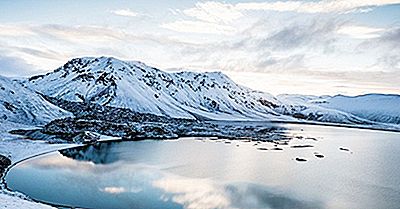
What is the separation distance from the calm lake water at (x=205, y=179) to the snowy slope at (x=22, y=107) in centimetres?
5065

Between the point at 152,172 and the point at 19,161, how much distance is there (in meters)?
27.0

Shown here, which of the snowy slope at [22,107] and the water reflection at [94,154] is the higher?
the snowy slope at [22,107]

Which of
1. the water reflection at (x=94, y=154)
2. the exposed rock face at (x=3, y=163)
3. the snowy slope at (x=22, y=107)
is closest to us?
the exposed rock face at (x=3, y=163)

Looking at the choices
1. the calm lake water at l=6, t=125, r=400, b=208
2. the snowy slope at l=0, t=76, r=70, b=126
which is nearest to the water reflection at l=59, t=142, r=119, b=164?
the calm lake water at l=6, t=125, r=400, b=208

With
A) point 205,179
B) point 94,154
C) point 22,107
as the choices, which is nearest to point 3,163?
point 94,154

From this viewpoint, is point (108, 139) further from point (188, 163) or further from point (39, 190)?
point (39, 190)

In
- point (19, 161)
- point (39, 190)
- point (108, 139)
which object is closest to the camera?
point (39, 190)

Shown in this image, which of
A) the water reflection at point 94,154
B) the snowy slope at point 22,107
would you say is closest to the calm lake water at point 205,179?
the water reflection at point 94,154

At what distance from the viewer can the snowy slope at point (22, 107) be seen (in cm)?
12900

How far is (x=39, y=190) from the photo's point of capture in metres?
48.4

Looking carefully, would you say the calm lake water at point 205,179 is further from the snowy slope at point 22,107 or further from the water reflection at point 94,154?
the snowy slope at point 22,107

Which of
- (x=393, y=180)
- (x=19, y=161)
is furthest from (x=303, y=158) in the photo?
(x=19, y=161)

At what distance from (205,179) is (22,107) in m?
105

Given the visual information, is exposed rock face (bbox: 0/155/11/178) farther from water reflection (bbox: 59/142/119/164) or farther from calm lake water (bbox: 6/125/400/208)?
water reflection (bbox: 59/142/119/164)
